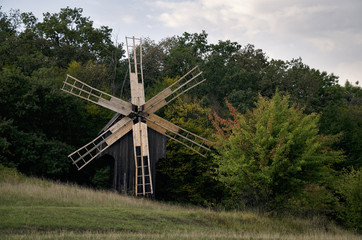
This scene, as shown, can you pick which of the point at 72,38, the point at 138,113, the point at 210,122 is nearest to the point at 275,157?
the point at 138,113

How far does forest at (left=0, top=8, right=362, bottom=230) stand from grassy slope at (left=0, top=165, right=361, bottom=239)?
7.47 feet

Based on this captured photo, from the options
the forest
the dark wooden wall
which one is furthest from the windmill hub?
the forest

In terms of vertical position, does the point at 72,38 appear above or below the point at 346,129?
above

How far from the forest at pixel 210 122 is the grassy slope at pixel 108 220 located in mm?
2278

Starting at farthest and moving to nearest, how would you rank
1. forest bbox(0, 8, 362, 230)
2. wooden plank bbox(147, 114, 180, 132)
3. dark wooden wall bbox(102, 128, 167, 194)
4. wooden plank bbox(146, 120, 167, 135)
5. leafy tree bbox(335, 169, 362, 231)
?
wooden plank bbox(147, 114, 180, 132)
wooden plank bbox(146, 120, 167, 135)
dark wooden wall bbox(102, 128, 167, 194)
leafy tree bbox(335, 169, 362, 231)
forest bbox(0, 8, 362, 230)

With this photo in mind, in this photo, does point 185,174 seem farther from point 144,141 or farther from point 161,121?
point 144,141

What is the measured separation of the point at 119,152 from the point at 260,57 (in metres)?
27.4

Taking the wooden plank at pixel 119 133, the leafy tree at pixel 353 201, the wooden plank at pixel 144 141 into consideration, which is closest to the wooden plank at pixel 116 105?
the wooden plank at pixel 119 133

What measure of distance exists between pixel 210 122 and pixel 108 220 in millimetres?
19277

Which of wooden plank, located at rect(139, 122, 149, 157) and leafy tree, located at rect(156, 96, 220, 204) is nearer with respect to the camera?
wooden plank, located at rect(139, 122, 149, 157)

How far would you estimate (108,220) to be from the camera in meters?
15.4

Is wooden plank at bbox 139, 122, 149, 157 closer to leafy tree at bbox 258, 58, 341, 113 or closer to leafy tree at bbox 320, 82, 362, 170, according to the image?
leafy tree at bbox 320, 82, 362, 170

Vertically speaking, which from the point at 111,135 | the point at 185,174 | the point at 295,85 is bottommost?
the point at 185,174

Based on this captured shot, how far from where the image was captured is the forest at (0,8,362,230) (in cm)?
1975
